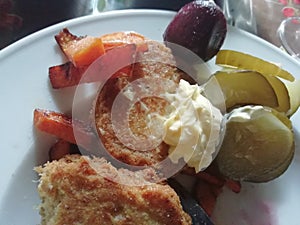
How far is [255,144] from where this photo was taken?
120 cm

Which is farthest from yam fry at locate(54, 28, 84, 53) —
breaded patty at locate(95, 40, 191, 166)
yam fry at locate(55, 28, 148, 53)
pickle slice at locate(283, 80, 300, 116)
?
pickle slice at locate(283, 80, 300, 116)

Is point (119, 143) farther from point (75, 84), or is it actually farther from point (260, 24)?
point (260, 24)

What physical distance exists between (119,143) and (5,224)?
0.27 m

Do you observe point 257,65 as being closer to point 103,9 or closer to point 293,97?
point 293,97

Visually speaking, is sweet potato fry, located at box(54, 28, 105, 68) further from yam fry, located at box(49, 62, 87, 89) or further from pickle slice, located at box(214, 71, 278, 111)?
pickle slice, located at box(214, 71, 278, 111)

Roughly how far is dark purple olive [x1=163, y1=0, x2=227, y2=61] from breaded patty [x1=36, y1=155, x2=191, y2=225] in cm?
39

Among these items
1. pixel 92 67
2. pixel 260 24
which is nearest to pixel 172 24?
pixel 92 67

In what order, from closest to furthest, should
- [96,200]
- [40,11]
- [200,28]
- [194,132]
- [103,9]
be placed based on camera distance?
1. [96,200]
2. [194,132]
3. [200,28]
4. [40,11]
5. [103,9]

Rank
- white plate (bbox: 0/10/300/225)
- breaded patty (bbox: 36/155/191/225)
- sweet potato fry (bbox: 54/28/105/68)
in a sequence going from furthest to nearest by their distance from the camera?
sweet potato fry (bbox: 54/28/105/68) → white plate (bbox: 0/10/300/225) → breaded patty (bbox: 36/155/191/225)

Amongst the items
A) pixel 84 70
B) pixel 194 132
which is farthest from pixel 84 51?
pixel 194 132

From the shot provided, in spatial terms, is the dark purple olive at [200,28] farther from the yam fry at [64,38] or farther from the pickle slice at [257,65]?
the yam fry at [64,38]

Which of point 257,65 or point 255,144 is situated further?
point 257,65

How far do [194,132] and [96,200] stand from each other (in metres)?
0.25

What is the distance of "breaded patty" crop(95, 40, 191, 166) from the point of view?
1176 mm
